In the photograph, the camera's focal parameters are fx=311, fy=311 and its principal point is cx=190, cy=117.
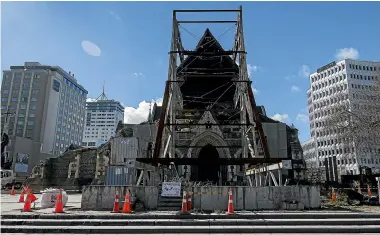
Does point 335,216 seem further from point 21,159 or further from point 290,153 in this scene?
point 21,159

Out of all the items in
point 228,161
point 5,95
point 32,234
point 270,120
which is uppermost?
point 5,95

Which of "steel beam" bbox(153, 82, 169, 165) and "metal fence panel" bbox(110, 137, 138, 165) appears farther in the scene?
"metal fence panel" bbox(110, 137, 138, 165)

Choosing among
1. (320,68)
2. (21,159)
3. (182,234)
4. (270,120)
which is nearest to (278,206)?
(182,234)

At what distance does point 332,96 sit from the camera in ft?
268

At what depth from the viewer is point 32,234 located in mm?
8859

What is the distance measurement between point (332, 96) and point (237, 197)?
78.5 m

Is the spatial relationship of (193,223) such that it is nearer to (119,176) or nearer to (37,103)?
(119,176)

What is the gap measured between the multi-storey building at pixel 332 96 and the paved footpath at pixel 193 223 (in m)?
70.5

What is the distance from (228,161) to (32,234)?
9126 mm

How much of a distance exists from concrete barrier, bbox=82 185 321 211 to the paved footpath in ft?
5.74

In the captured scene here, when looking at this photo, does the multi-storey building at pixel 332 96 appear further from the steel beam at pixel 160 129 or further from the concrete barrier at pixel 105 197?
the concrete barrier at pixel 105 197

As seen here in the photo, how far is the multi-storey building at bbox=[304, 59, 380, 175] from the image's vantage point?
76.3 m

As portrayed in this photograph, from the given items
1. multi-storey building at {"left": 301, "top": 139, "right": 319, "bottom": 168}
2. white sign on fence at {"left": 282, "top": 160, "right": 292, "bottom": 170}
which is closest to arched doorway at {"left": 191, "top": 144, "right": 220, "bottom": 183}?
white sign on fence at {"left": 282, "top": 160, "right": 292, "bottom": 170}

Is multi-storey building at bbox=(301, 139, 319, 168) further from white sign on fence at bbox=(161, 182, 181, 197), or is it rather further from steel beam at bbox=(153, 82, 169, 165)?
white sign on fence at bbox=(161, 182, 181, 197)
